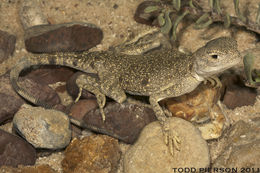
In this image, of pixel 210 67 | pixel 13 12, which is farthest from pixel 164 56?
pixel 13 12

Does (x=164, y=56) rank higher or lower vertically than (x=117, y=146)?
higher

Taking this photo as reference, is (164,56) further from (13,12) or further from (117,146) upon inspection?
(13,12)

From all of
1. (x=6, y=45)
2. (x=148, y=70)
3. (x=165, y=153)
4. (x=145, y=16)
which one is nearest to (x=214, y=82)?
(x=148, y=70)

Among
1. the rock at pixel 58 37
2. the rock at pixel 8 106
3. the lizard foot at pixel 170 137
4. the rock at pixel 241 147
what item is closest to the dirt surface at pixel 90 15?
the rock at pixel 58 37

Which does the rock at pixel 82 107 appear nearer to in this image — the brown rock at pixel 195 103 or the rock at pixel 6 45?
the brown rock at pixel 195 103

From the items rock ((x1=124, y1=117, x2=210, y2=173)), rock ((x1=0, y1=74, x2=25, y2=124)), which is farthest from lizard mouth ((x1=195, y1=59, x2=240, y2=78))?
rock ((x1=0, y1=74, x2=25, y2=124))

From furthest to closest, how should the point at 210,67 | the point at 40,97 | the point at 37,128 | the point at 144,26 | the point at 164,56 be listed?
the point at 144,26, the point at 40,97, the point at 164,56, the point at 37,128, the point at 210,67
